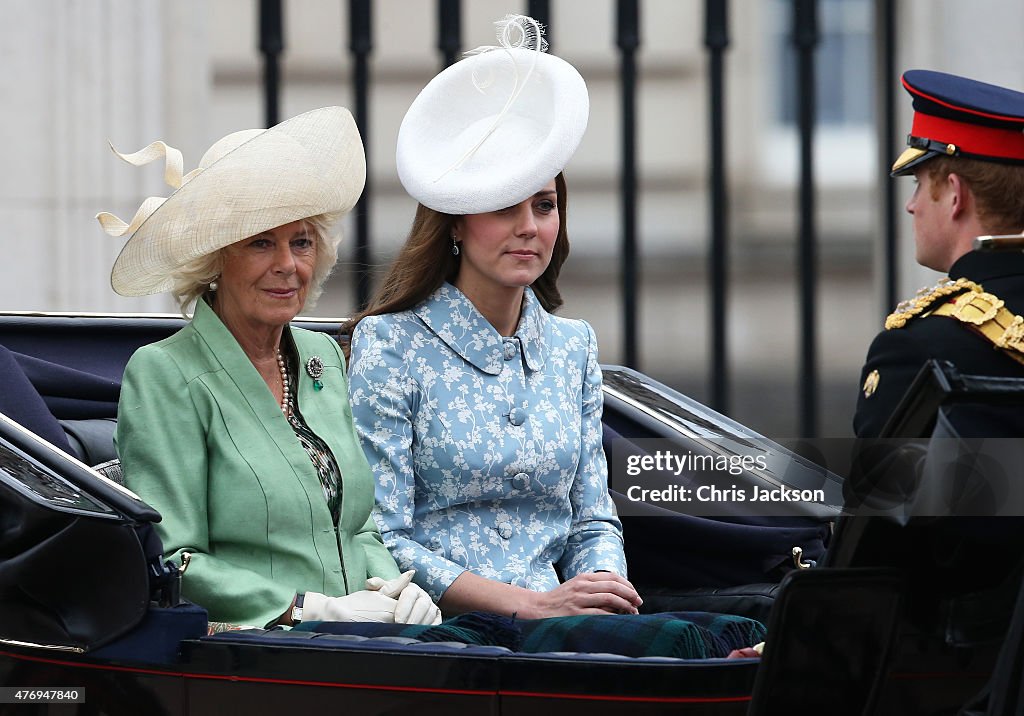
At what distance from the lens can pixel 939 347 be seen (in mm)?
A: 1938

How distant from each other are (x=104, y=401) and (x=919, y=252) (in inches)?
59.0

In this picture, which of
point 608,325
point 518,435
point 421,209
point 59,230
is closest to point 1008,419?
point 518,435

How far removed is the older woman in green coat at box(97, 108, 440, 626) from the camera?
7.05ft

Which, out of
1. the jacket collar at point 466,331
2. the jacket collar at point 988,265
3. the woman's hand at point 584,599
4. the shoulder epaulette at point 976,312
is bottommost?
the woman's hand at point 584,599

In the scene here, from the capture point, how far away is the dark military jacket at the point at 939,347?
6.29 feet

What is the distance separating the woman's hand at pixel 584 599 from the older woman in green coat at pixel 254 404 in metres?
0.15

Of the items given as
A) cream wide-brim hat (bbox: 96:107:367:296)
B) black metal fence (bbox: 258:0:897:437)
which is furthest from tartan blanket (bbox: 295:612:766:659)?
black metal fence (bbox: 258:0:897:437)

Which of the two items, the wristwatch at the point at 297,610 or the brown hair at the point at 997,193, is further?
the wristwatch at the point at 297,610

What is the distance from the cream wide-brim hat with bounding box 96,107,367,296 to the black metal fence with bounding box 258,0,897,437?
2.85 m

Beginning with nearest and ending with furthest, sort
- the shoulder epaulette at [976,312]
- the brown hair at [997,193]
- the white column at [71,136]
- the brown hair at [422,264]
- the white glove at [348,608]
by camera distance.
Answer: the shoulder epaulette at [976,312] < the brown hair at [997,193] < the white glove at [348,608] < the brown hair at [422,264] < the white column at [71,136]

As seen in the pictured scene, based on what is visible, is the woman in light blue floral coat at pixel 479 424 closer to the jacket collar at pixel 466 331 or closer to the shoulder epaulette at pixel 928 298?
the jacket collar at pixel 466 331

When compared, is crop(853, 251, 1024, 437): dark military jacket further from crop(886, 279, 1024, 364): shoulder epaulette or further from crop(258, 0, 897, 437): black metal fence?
crop(258, 0, 897, 437): black metal fence

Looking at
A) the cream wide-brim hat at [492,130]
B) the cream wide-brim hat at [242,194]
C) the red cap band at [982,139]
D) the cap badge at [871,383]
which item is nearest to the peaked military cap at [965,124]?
the red cap band at [982,139]

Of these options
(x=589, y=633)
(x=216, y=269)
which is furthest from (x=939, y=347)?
(x=216, y=269)
